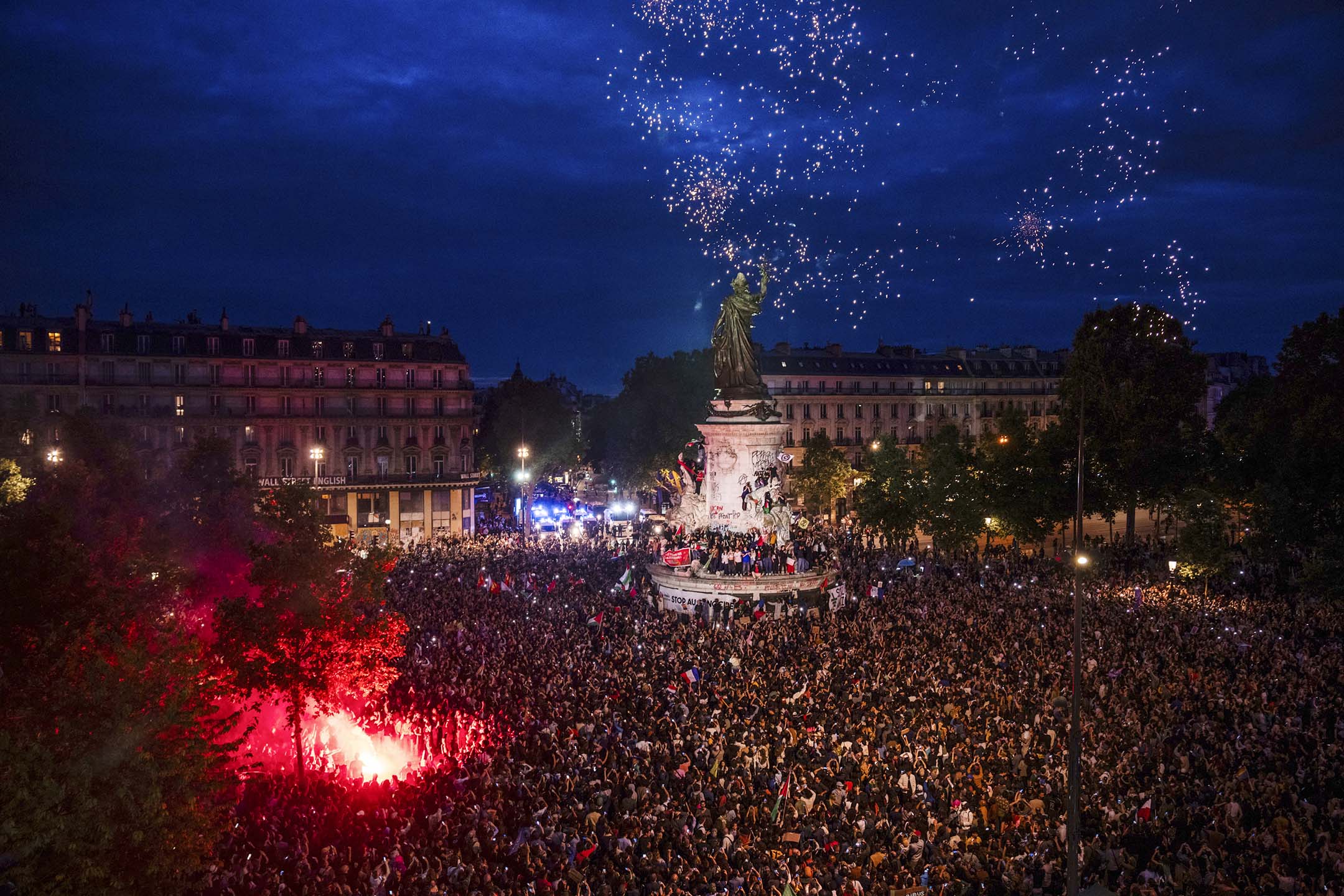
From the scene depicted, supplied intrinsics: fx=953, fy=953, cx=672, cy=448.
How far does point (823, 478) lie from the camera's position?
208 ft

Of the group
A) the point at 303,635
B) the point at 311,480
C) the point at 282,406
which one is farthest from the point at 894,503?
the point at 282,406

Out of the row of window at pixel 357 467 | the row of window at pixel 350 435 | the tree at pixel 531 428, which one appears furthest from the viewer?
the tree at pixel 531 428

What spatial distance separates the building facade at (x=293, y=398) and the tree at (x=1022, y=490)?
33.3m

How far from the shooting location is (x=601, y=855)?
14273 mm

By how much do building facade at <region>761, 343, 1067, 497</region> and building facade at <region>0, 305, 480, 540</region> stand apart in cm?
2649

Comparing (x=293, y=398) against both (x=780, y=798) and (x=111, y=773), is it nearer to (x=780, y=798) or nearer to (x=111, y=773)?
(x=111, y=773)

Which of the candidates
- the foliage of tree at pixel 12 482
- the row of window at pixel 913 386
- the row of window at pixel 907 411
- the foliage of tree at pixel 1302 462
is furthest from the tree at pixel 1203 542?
the row of window at pixel 913 386

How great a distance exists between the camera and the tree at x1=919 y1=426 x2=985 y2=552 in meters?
44.4

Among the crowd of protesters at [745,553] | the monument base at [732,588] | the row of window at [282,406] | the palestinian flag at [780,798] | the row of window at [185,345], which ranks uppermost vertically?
the row of window at [185,345]

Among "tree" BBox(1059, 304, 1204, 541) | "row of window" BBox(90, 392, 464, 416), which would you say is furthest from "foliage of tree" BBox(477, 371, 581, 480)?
"tree" BBox(1059, 304, 1204, 541)

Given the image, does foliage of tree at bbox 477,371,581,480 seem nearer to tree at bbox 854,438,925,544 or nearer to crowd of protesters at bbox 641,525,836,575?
tree at bbox 854,438,925,544

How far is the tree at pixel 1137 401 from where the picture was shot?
145ft

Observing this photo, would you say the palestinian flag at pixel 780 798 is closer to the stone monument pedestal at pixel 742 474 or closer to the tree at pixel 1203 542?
the stone monument pedestal at pixel 742 474

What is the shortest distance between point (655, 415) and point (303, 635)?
5725cm
